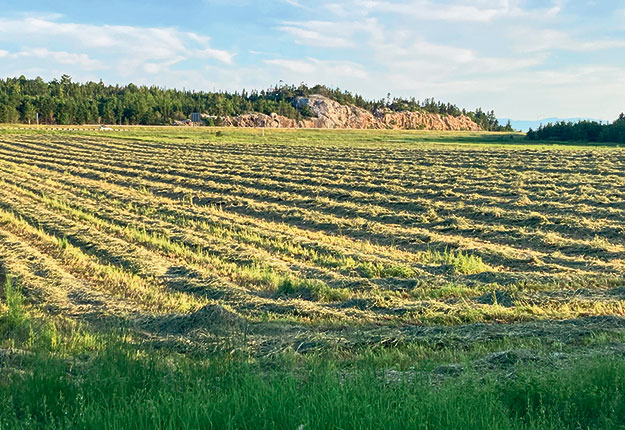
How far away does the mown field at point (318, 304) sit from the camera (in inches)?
191

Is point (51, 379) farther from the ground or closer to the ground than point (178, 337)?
farther from the ground

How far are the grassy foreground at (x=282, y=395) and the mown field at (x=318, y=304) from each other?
0.02 metres

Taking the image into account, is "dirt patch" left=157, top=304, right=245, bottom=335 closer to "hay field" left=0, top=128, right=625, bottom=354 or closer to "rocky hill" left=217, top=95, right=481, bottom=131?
"hay field" left=0, top=128, right=625, bottom=354

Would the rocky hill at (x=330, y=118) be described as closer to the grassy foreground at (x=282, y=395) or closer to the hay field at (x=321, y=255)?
the hay field at (x=321, y=255)

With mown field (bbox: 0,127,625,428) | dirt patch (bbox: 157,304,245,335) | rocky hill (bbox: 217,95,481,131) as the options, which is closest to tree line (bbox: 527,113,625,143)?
mown field (bbox: 0,127,625,428)

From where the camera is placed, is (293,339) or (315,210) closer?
(293,339)

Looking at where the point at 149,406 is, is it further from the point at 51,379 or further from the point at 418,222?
the point at 418,222

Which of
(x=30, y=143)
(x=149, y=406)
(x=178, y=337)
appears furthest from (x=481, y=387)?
(x=30, y=143)

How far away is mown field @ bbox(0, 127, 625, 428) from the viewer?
4848 millimetres

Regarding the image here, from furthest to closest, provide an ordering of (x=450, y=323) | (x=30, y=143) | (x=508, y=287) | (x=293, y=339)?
(x=30, y=143) → (x=508, y=287) → (x=450, y=323) → (x=293, y=339)

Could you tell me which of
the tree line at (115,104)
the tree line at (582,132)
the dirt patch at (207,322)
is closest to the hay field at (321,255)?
the dirt patch at (207,322)

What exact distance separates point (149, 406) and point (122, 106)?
439 ft

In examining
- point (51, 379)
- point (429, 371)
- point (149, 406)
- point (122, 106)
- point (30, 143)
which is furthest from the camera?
point (122, 106)

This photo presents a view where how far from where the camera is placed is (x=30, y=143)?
60094mm
